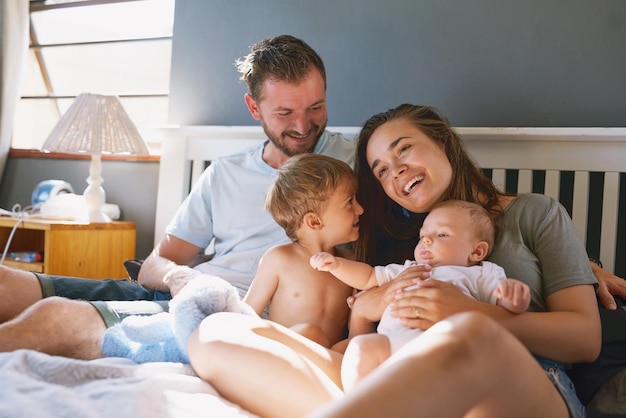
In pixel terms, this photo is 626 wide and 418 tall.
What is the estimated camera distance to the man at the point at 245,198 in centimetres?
181

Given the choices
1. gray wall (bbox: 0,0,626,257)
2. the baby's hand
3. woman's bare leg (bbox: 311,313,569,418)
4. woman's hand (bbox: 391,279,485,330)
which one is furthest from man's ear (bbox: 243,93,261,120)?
woman's bare leg (bbox: 311,313,569,418)

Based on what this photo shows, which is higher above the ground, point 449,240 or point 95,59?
point 95,59

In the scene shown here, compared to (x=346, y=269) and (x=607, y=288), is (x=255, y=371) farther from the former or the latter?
(x=607, y=288)

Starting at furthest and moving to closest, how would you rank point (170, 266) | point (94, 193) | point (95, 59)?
point (95, 59), point (94, 193), point (170, 266)

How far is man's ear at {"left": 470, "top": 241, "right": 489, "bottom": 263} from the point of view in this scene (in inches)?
53.4

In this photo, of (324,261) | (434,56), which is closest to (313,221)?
(324,261)

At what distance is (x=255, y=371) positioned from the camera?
41.4 inches

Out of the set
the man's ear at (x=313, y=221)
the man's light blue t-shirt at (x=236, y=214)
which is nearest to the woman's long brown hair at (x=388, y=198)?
the man's ear at (x=313, y=221)

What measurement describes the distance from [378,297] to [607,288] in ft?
1.76

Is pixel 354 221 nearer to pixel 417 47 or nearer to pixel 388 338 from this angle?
pixel 388 338

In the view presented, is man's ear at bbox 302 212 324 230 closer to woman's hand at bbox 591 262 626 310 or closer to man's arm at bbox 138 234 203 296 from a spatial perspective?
man's arm at bbox 138 234 203 296

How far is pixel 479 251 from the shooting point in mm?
1365

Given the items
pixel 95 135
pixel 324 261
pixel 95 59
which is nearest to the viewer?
pixel 324 261

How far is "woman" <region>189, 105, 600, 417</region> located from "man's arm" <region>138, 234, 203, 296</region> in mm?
512
